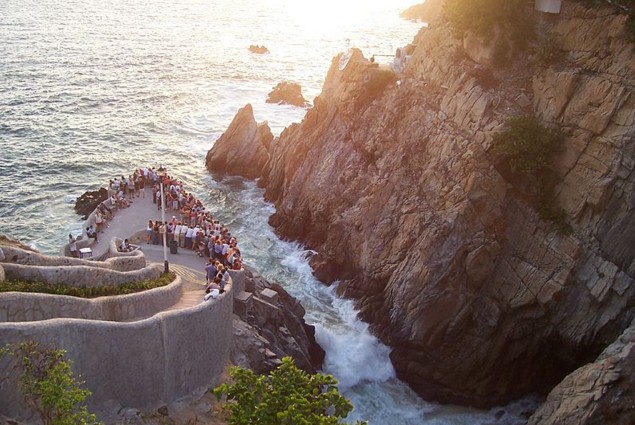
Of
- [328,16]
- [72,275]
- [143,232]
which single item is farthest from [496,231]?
[328,16]

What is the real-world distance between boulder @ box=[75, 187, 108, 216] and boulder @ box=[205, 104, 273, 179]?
13467 mm

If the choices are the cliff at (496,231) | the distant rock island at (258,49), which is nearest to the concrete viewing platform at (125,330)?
the cliff at (496,231)

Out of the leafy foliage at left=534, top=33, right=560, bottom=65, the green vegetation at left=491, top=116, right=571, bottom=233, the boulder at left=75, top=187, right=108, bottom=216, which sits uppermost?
the leafy foliage at left=534, top=33, right=560, bottom=65

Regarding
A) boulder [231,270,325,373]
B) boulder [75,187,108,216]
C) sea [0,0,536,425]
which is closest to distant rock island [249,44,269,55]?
sea [0,0,536,425]

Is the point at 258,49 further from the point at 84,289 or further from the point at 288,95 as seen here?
the point at 84,289

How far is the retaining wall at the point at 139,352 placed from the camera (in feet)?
78.7

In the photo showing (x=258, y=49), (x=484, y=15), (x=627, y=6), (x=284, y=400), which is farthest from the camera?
(x=258, y=49)

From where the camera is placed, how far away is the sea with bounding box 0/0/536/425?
1565 inches

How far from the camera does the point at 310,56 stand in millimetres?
120625

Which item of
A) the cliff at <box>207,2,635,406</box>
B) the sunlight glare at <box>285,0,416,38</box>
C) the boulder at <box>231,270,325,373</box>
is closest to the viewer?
the boulder at <box>231,270,325,373</box>

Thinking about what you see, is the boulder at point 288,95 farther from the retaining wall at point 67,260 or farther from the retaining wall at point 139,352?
the retaining wall at point 139,352

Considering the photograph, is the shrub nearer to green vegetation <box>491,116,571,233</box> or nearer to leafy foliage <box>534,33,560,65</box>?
green vegetation <box>491,116,571,233</box>

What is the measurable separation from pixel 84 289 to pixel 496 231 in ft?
75.9

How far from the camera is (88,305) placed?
86.7 feet
